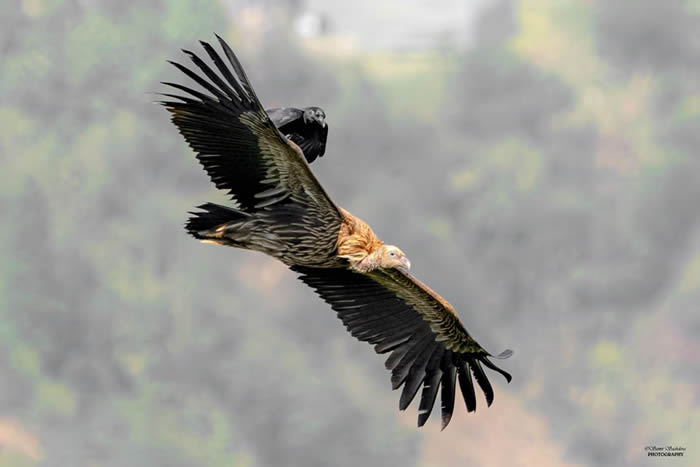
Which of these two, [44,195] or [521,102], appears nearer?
[44,195]

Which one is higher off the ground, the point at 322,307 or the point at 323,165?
the point at 323,165

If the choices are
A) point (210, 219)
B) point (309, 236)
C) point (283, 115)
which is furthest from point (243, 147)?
point (283, 115)

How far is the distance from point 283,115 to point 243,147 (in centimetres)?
180

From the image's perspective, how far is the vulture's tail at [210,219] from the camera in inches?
490

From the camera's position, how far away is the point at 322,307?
58562 millimetres

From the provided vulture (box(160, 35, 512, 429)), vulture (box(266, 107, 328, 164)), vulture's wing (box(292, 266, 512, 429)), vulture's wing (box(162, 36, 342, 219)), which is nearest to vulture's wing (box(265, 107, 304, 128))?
vulture (box(266, 107, 328, 164))

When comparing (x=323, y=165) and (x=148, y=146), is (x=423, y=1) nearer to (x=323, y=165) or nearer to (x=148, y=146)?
(x=323, y=165)

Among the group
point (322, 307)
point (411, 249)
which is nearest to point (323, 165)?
point (411, 249)

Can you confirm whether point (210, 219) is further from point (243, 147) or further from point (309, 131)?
point (309, 131)

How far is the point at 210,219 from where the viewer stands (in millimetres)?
12523

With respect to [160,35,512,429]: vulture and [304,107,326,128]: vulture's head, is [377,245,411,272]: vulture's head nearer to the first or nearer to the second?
[160,35,512,429]: vulture

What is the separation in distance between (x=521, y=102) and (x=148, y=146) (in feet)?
79.1

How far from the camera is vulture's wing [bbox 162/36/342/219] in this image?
11.6m

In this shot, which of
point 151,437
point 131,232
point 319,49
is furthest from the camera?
point 319,49
